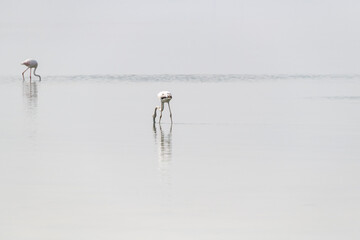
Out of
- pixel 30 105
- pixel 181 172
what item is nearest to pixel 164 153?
pixel 181 172

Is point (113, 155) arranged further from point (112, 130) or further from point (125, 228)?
point (125, 228)

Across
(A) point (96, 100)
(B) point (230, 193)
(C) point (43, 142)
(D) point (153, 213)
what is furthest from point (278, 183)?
(A) point (96, 100)

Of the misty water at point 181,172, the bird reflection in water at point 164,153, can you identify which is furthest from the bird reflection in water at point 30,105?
the bird reflection in water at point 164,153

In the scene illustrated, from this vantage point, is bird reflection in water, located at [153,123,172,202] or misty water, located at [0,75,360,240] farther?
bird reflection in water, located at [153,123,172,202]

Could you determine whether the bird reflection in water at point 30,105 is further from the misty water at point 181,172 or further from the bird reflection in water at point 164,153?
the bird reflection in water at point 164,153

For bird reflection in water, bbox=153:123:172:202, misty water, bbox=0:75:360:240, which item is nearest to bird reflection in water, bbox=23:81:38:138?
misty water, bbox=0:75:360:240

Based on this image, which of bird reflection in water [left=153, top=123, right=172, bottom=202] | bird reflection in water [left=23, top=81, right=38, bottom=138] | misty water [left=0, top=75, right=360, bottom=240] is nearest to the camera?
misty water [left=0, top=75, right=360, bottom=240]

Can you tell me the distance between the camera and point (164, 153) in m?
17.8

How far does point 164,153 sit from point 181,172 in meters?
2.64

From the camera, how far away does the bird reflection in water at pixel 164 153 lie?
14.3 m

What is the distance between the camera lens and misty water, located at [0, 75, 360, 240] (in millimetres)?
11320

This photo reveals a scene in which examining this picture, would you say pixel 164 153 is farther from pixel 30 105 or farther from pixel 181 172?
pixel 30 105

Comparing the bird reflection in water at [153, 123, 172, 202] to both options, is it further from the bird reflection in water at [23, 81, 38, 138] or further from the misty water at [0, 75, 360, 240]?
the bird reflection in water at [23, 81, 38, 138]

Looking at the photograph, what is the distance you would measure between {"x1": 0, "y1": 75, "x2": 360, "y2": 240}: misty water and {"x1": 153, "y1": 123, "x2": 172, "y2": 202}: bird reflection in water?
0.06 ft
